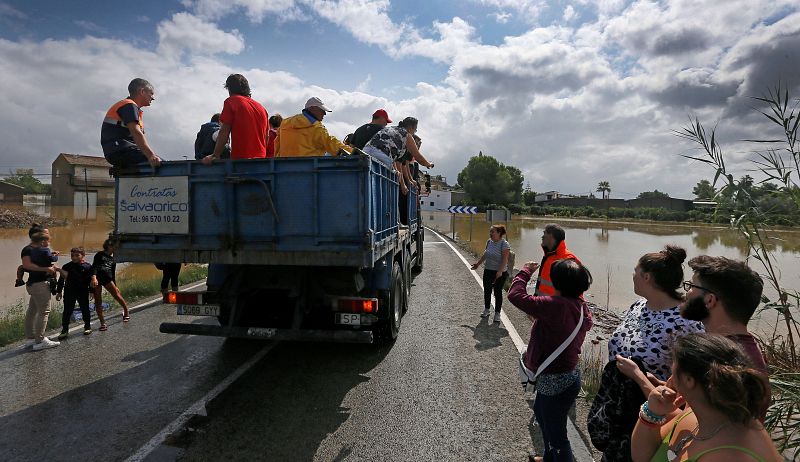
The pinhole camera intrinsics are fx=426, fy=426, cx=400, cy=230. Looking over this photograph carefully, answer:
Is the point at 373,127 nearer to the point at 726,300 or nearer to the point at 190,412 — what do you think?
the point at 190,412

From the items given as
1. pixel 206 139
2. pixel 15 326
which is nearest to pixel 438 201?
pixel 206 139

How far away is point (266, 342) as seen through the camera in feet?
19.3

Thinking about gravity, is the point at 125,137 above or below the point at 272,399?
above

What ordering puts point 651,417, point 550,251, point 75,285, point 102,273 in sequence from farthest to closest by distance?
1. point 102,273
2. point 75,285
3. point 550,251
4. point 651,417

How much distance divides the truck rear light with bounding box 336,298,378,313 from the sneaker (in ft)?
13.6

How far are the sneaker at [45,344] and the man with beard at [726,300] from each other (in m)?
7.03

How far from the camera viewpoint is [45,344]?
558cm

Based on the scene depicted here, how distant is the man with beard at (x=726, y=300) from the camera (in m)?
2.00

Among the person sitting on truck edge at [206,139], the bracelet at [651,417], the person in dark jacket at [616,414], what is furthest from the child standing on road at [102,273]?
the bracelet at [651,417]

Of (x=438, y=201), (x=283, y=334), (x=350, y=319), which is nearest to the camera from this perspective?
(x=283, y=334)

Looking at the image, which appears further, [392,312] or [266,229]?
[392,312]

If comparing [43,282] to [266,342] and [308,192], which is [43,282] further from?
[308,192]

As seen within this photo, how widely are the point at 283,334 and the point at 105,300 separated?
20.2 feet

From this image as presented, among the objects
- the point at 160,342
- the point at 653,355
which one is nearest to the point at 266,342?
the point at 160,342
